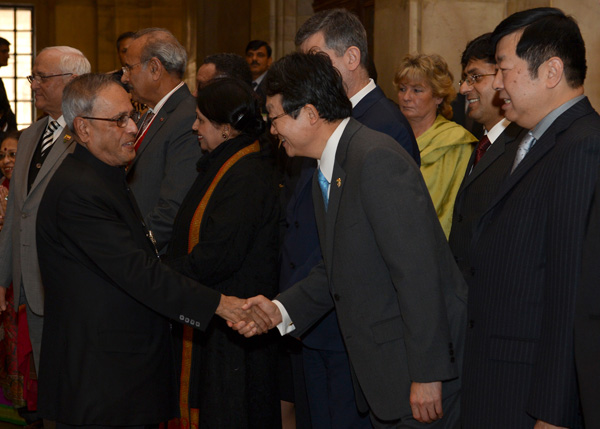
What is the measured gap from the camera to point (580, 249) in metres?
2.06

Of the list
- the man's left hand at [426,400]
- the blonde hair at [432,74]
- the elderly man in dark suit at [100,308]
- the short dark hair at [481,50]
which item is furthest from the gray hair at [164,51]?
the man's left hand at [426,400]

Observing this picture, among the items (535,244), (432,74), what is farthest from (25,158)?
(535,244)

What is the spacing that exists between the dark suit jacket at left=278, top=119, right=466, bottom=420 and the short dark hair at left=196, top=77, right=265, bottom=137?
975mm

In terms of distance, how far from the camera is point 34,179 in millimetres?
4270

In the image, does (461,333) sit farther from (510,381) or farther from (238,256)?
(238,256)

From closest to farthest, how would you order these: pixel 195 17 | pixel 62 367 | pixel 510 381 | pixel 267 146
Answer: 1. pixel 510 381
2. pixel 62 367
3. pixel 267 146
4. pixel 195 17

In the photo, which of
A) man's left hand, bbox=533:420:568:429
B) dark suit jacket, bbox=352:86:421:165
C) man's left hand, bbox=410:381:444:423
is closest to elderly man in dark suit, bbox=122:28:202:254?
dark suit jacket, bbox=352:86:421:165

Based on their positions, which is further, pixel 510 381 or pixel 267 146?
pixel 267 146

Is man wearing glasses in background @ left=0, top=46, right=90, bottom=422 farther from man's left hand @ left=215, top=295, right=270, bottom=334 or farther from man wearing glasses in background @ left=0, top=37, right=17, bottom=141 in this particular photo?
man wearing glasses in background @ left=0, top=37, right=17, bottom=141

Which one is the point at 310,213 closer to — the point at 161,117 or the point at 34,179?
the point at 161,117

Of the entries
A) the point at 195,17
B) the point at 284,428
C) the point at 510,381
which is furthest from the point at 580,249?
the point at 195,17

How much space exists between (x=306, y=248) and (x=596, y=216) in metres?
1.48

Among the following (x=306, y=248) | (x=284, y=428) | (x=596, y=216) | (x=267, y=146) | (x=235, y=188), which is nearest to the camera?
(x=596, y=216)

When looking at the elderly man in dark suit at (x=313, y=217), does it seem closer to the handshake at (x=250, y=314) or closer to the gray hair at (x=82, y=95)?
the handshake at (x=250, y=314)
